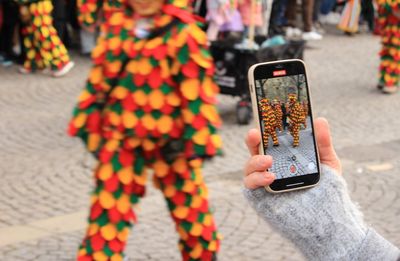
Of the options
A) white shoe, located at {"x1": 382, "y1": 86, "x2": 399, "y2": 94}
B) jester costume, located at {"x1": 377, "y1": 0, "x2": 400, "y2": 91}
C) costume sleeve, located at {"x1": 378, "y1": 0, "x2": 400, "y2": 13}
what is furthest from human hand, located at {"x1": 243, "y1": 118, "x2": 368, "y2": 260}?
white shoe, located at {"x1": 382, "y1": 86, "x2": 399, "y2": 94}

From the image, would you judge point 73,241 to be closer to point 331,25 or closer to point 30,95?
point 30,95

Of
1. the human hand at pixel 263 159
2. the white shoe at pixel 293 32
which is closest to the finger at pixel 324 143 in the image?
the human hand at pixel 263 159

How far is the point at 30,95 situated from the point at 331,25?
7.54m

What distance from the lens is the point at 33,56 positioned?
10.6 metres

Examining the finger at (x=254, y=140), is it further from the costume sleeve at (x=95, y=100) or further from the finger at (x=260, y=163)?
the costume sleeve at (x=95, y=100)

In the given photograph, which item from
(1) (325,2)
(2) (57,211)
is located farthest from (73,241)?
(1) (325,2)

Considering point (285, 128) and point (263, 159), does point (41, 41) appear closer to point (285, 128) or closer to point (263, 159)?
point (285, 128)

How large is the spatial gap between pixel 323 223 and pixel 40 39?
8.92m

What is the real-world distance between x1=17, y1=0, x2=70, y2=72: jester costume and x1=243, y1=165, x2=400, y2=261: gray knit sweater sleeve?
868 cm

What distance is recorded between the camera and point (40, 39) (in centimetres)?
1034

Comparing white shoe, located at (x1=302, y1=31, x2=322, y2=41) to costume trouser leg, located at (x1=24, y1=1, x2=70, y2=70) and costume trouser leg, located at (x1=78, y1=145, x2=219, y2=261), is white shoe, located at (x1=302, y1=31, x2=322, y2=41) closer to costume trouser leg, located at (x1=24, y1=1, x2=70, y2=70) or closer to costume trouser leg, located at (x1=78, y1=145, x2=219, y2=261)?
costume trouser leg, located at (x1=24, y1=1, x2=70, y2=70)

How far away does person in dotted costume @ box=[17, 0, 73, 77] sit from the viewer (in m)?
10.2

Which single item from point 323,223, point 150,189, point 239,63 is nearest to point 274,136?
point 323,223

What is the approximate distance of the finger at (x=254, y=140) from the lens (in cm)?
192
